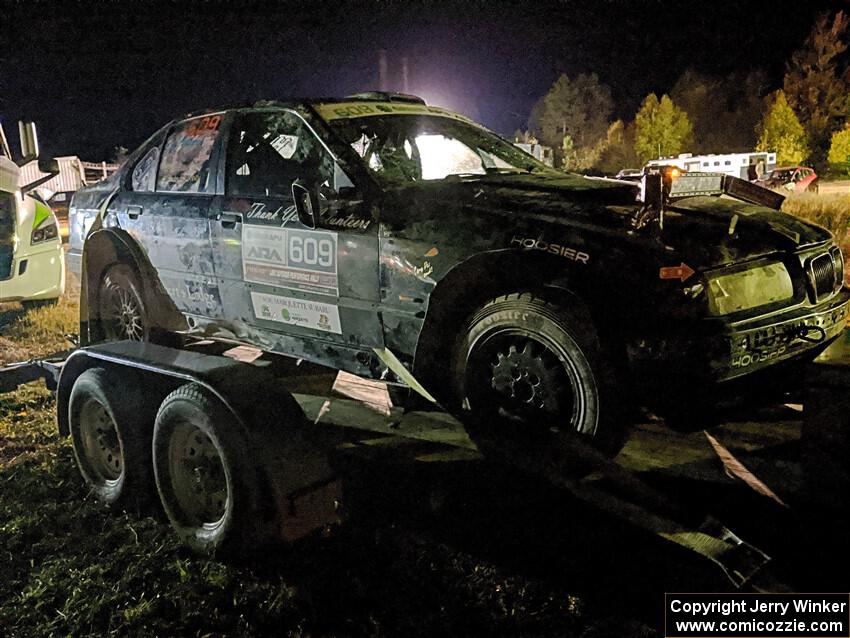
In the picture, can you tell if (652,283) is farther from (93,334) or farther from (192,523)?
(93,334)

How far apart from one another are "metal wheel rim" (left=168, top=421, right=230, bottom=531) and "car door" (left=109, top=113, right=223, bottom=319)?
1076mm

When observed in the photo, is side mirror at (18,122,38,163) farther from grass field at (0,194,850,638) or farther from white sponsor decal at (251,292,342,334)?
grass field at (0,194,850,638)

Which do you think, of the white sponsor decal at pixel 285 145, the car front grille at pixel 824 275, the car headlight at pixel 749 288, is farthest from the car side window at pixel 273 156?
the car front grille at pixel 824 275

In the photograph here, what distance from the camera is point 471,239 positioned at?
2.87 m

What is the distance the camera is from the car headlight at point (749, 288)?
2469 millimetres

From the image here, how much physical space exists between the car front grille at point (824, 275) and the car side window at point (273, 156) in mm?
2250

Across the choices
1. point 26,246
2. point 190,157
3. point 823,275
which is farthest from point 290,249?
Answer: point 26,246

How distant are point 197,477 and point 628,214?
2266 millimetres

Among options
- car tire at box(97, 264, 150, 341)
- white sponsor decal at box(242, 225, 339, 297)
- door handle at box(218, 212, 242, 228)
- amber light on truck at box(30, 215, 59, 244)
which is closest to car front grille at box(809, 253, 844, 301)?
white sponsor decal at box(242, 225, 339, 297)

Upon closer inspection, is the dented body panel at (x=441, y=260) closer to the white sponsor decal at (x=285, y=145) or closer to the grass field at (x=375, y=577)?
the white sponsor decal at (x=285, y=145)

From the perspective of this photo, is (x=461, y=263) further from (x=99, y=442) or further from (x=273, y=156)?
(x=99, y=442)

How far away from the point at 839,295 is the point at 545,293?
4.29 ft

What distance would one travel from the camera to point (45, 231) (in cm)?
736

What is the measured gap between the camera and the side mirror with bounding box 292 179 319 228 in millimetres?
3109
